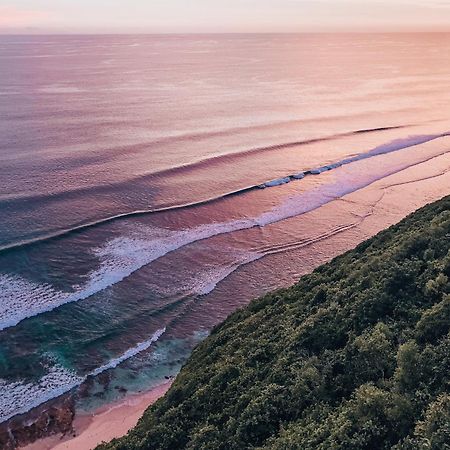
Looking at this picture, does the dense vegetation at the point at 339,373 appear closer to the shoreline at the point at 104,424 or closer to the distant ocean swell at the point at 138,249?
the shoreline at the point at 104,424

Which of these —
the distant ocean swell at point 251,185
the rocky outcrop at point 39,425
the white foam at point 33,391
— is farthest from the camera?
the distant ocean swell at point 251,185

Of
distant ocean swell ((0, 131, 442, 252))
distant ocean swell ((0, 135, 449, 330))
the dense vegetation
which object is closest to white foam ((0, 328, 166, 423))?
distant ocean swell ((0, 135, 449, 330))

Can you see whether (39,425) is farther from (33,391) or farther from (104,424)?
(104,424)

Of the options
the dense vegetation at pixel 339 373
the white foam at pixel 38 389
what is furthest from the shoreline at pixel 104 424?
the dense vegetation at pixel 339 373

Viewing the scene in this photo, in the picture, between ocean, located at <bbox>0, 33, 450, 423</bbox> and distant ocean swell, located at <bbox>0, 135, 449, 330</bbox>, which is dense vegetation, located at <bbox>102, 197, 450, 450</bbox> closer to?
ocean, located at <bbox>0, 33, 450, 423</bbox>

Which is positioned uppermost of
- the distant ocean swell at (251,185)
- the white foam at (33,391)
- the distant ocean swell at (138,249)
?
the distant ocean swell at (251,185)

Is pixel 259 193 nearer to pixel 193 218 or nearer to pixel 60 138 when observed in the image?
pixel 193 218

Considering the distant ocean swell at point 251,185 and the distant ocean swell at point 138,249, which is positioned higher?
the distant ocean swell at point 251,185
